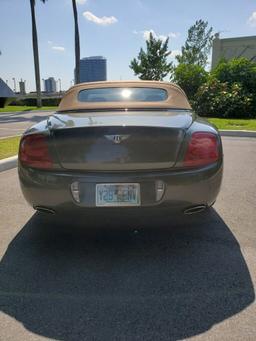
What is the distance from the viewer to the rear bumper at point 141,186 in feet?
8.54

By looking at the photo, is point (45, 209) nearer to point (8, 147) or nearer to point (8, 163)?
point (8, 163)

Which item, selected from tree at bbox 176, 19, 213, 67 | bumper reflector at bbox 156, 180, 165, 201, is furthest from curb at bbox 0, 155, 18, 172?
tree at bbox 176, 19, 213, 67

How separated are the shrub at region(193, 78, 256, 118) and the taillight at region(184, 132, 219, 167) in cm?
1358

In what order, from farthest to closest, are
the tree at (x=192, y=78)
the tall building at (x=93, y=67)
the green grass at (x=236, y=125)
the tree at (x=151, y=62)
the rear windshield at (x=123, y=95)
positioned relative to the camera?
the tall building at (x=93, y=67) < the tree at (x=151, y=62) < the tree at (x=192, y=78) < the green grass at (x=236, y=125) < the rear windshield at (x=123, y=95)

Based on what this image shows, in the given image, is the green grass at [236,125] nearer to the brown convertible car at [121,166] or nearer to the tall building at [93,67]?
the brown convertible car at [121,166]

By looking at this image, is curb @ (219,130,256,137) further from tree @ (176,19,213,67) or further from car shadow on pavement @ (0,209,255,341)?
tree @ (176,19,213,67)

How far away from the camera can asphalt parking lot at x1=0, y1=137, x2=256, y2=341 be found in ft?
6.70

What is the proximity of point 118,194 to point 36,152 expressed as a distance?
738mm

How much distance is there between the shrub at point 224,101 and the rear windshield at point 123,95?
1240cm

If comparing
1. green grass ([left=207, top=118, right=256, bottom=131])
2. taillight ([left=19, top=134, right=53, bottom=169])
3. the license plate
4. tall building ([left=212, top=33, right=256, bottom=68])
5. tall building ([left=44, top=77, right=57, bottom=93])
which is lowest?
tall building ([left=44, top=77, right=57, bottom=93])

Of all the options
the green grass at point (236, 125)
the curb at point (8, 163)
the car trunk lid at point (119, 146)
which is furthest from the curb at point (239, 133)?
the car trunk lid at point (119, 146)

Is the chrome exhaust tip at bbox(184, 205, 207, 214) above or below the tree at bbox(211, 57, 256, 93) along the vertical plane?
below

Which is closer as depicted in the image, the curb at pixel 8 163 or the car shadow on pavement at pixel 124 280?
the car shadow on pavement at pixel 124 280

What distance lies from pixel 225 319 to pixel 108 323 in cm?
70
